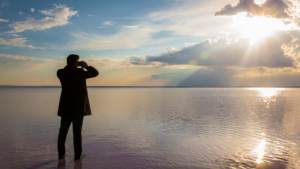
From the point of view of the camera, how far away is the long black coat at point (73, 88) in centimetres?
546

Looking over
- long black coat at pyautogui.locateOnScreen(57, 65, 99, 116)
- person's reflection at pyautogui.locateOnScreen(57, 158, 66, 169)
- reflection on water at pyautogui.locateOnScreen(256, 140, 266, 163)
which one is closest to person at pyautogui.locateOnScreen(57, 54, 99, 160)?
long black coat at pyautogui.locateOnScreen(57, 65, 99, 116)

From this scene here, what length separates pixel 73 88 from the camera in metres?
5.55

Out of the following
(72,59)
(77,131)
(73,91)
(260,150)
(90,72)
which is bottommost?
(260,150)

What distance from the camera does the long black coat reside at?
5.46 m

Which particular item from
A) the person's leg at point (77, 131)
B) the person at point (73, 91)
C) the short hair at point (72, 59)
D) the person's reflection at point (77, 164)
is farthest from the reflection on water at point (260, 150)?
the short hair at point (72, 59)

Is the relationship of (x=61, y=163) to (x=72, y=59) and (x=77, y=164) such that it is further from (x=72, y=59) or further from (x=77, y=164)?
(x=72, y=59)

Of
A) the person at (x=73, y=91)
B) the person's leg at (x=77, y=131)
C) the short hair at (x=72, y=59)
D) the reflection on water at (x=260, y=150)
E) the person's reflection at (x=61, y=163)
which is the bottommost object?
the reflection on water at (x=260, y=150)

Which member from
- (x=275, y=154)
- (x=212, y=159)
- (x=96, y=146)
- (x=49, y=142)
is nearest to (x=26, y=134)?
(x=49, y=142)

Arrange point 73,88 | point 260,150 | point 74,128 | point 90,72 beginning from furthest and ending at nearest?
point 260,150, point 74,128, point 73,88, point 90,72

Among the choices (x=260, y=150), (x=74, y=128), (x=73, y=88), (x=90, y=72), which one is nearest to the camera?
(x=90, y=72)

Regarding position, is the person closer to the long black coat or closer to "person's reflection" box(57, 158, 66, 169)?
the long black coat

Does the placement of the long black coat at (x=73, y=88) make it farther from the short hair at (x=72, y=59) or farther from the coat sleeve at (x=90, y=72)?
the short hair at (x=72, y=59)

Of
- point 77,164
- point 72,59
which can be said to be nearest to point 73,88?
point 72,59

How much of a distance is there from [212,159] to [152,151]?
199 centimetres
